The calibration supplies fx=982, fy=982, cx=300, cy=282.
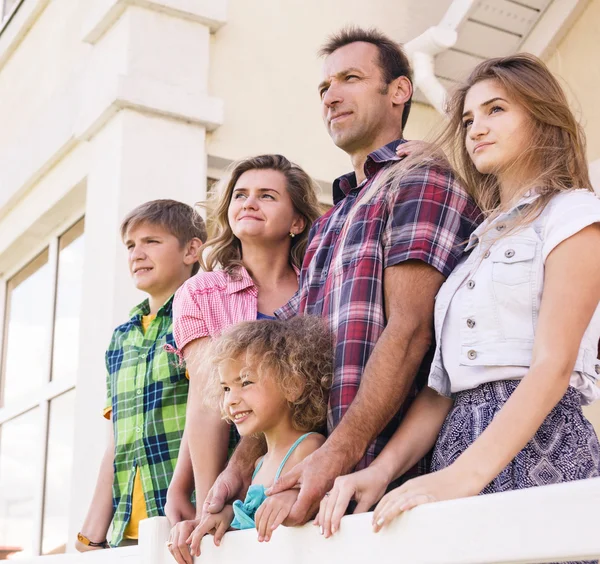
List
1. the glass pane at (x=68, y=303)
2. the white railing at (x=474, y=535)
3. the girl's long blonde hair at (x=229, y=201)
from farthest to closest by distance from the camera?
the glass pane at (x=68, y=303)
the girl's long blonde hair at (x=229, y=201)
the white railing at (x=474, y=535)

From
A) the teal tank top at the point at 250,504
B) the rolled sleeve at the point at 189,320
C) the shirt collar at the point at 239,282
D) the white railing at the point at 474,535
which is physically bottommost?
the white railing at the point at 474,535

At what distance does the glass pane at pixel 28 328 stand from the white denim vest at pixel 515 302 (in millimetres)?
3487

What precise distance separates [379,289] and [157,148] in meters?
2.30

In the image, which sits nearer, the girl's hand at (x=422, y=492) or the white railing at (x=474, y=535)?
the white railing at (x=474, y=535)

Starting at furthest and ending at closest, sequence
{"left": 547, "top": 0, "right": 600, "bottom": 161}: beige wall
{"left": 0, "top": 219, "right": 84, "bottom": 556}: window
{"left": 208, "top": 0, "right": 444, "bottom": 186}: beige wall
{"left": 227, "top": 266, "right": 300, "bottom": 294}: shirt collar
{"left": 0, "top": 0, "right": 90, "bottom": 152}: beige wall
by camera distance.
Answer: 1. {"left": 0, "top": 0, "right": 90, "bottom": 152}: beige wall
2. {"left": 0, "top": 219, "right": 84, "bottom": 556}: window
3. {"left": 208, "top": 0, "right": 444, "bottom": 186}: beige wall
4. {"left": 547, "top": 0, "right": 600, "bottom": 161}: beige wall
5. {"left": 227, "top": 266, "right": 300, "bottom": 294}: shirt collar

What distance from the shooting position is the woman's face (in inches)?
75.9

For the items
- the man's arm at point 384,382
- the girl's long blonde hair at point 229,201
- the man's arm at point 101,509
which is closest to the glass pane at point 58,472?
the man's arm at point 101,509

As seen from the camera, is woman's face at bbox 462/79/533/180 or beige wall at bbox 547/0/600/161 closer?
woman's face at bbox 462/79/533/180

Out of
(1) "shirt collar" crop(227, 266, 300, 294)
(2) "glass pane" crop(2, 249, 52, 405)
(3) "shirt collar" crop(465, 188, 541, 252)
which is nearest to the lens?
(3) "shirt collar" crop(465, 188, 541, 252)

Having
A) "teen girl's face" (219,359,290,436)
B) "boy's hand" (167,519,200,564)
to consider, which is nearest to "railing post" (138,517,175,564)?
"boy's hand" (167,519,200,564)

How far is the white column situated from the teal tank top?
6.20ft

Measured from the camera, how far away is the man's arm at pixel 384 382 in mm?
1774

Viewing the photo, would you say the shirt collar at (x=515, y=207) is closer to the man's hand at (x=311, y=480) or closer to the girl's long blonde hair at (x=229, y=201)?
the man's hand at (x=311, y=480)

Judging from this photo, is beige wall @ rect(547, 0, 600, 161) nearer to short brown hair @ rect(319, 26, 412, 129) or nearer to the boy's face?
short brown hair @ rect(319, 26, 412, 129)
